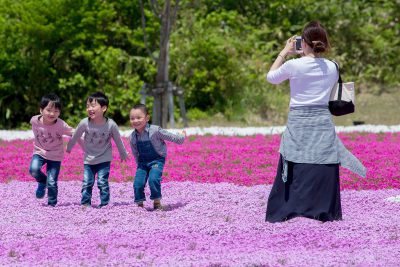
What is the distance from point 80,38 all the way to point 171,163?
9.52 metres

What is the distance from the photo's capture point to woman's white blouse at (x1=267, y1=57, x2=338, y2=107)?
8312mm

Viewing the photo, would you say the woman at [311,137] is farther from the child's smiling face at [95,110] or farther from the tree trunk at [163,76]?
the tree trunk at [163,76]

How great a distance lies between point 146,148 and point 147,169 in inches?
9.5

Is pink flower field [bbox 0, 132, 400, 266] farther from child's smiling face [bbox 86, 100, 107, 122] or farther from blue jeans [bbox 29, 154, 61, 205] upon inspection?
child's smiling face [bbox 86, 100, 107, 122]

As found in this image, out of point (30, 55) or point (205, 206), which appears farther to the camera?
point (30, 55)

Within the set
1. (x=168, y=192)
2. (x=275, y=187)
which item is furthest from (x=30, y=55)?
(x=275, y=187)

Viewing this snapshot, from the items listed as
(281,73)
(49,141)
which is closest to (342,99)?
(281,73)

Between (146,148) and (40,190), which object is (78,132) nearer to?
(146,148)

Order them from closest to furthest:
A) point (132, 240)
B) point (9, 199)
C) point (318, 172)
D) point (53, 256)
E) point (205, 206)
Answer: point (53, 256), point (132, 240), point (318, 172), point (205, 206), point (9, 199)

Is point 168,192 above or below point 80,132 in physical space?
below

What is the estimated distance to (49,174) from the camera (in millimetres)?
10000

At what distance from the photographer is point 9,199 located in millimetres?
10312

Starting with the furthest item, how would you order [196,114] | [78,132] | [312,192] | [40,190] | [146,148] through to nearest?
[196,114], [40,190], [78,132], [146,148], [312,192]

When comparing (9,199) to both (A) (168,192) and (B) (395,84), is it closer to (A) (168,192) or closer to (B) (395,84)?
(A) (168,192)
